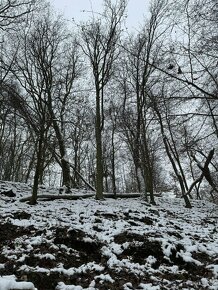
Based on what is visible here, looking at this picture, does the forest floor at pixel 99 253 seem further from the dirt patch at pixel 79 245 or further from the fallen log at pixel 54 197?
the fallen log at pixel 54 197

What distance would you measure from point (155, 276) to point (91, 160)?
2315 centimetres

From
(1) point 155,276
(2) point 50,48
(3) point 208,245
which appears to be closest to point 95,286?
(1) point 155,276

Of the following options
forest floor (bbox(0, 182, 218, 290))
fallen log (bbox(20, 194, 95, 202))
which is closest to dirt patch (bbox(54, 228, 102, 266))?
forest floor (bbox(0, 182, 218, 290))

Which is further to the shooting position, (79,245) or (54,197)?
(54,197)

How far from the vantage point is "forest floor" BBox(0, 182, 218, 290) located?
427 centimetres

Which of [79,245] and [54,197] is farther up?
[54,197]

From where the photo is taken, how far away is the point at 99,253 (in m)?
5.46

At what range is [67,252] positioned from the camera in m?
5.32

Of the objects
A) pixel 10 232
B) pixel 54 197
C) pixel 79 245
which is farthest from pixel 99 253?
pixel 54 197

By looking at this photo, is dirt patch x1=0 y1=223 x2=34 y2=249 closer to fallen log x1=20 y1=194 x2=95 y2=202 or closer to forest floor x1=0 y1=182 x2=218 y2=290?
forest floor x1=0 y1=182 x2=218 y2=290

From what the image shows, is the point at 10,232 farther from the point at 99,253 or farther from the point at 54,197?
the point at 54,197

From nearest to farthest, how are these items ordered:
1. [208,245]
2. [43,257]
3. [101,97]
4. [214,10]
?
[214,10] → [43,257] → [208,245] → [101,97]

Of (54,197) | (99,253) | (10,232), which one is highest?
(54,197)

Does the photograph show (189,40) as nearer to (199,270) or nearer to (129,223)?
(199,270)
